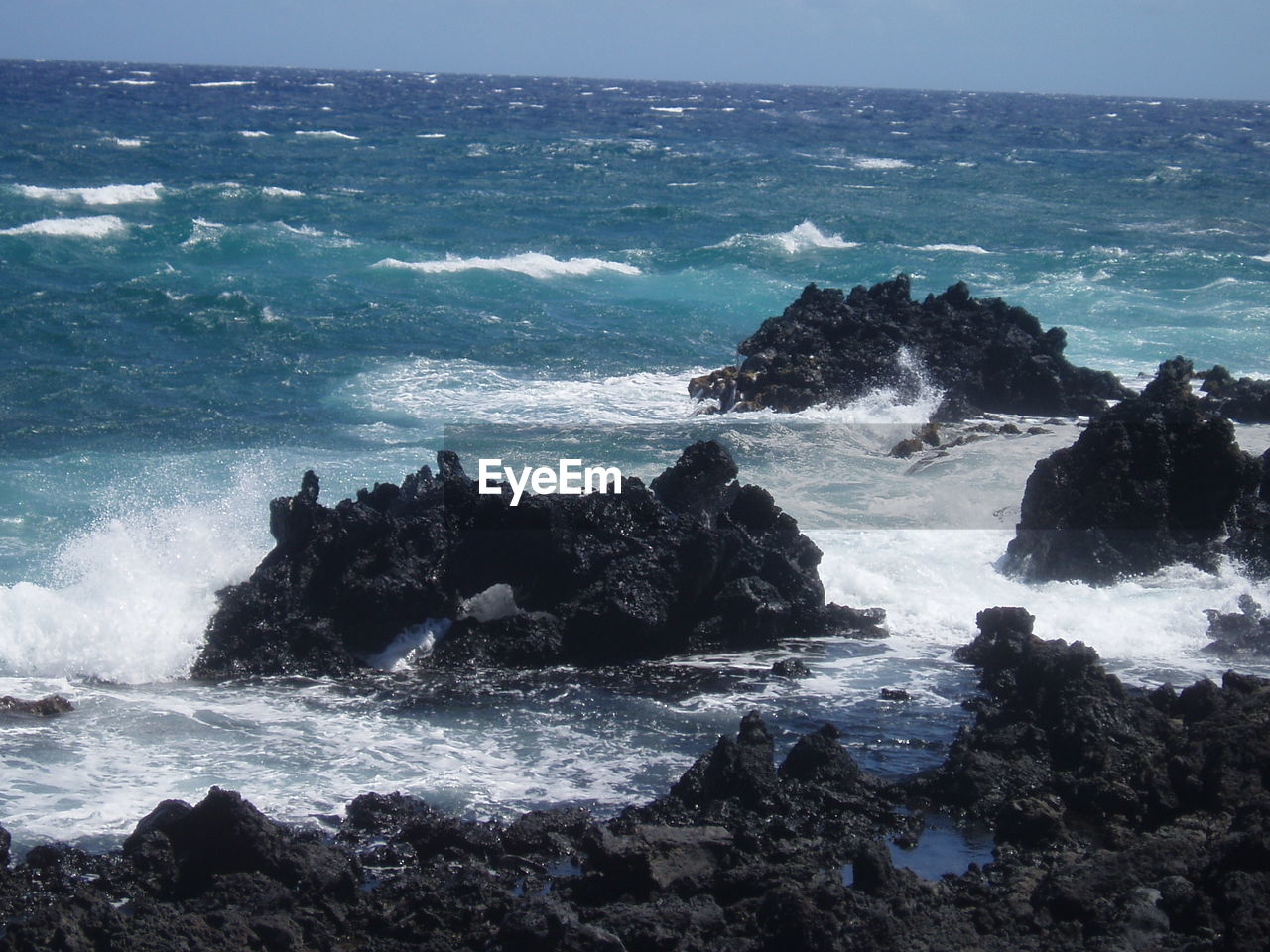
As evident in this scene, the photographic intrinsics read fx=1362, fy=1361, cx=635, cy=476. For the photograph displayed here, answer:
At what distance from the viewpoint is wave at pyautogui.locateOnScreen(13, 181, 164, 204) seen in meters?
38.5

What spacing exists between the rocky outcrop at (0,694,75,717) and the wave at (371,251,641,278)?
22257 mm

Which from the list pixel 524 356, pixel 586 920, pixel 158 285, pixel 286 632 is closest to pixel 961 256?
pixel 524 356

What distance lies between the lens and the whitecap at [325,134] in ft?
203

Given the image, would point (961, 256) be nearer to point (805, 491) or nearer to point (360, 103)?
point (805, 491)

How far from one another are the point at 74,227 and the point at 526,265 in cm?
1114

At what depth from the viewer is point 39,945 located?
266 inches

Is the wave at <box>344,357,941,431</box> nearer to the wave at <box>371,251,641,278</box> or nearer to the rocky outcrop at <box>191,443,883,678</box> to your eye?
the rocky outcrop at <box>191,443,883,678</box>

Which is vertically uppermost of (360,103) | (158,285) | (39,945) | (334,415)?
(360,103)

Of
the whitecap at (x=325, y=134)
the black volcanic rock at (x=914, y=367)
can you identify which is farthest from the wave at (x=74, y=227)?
the whitecap at (x=325, y=134)

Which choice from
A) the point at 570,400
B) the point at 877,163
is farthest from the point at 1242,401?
the point at 877,163

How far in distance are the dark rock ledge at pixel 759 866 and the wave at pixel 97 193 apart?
113 feet

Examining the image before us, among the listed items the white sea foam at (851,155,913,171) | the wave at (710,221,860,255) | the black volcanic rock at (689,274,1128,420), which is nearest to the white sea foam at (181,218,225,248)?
the wave at (710,221,860,255)

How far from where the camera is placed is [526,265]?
3325cm

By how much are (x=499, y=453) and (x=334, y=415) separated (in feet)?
10.5
